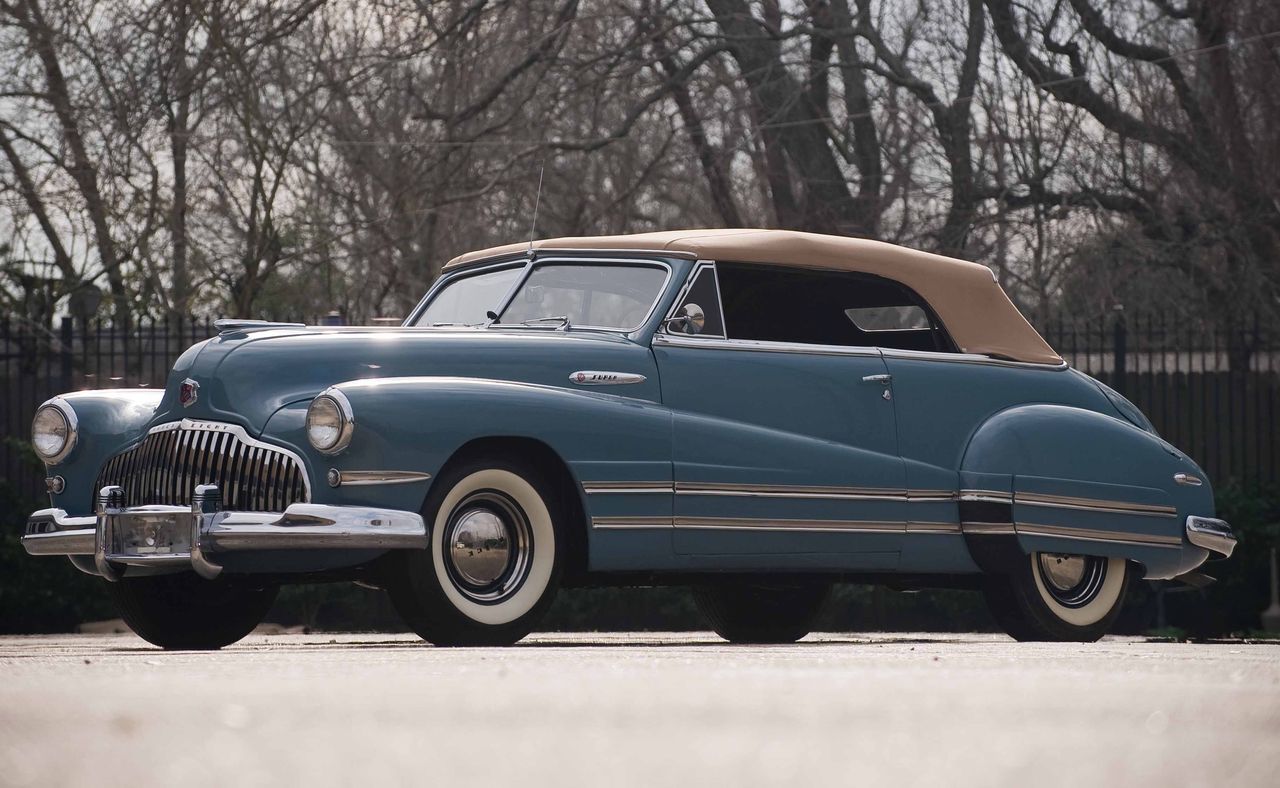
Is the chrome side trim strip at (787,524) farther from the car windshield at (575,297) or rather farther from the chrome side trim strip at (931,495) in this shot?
the car windshield at (575,297)

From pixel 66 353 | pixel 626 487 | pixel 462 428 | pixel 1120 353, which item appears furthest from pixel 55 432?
pixel 1120 353

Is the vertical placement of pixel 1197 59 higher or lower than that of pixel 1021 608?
higher

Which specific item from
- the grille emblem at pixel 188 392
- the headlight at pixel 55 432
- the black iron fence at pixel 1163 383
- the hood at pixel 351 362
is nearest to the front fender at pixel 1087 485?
the hood at pixel 351 362

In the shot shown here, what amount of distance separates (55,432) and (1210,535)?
17.2 feet

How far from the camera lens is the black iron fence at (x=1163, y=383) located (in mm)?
13844

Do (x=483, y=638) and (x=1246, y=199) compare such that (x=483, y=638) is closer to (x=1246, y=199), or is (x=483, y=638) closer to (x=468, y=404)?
(x=468, y=404)

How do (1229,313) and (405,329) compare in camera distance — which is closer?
(405,329)

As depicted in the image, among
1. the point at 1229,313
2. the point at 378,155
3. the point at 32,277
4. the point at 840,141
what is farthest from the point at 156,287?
the point at 1229,313

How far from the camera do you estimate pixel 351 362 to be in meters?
6.88

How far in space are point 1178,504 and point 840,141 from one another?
37.8 feet

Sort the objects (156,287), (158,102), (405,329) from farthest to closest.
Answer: (156,287)
(158,102)
(405,329)

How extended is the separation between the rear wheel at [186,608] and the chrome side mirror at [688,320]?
2.00 meters

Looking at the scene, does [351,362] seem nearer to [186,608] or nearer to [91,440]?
[91,440]

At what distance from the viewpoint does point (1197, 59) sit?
1728cm
